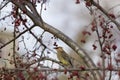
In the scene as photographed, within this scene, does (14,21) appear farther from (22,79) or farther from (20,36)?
(22,79)

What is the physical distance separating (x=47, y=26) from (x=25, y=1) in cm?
58

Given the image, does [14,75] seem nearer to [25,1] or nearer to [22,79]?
[22,79]

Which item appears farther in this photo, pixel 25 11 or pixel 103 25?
pixel 25 11

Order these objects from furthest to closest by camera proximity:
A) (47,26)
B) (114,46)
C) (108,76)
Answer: (47,26) → (108,76) → (114,46)

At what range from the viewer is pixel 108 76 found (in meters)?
3.88

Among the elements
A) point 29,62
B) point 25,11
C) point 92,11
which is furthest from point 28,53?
point 92,11

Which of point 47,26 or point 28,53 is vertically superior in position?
point 47,26

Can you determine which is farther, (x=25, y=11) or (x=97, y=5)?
(x=25, y=11)

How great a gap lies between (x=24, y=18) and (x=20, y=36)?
33 centimetres

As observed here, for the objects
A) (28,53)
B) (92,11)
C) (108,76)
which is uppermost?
(92,11)

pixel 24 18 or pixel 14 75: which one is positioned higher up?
pixel 24 18

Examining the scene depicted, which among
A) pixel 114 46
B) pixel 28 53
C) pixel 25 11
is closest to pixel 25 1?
pixel 25 11

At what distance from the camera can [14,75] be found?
3.71 m

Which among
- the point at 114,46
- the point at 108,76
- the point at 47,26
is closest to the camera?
the point at 114,46
